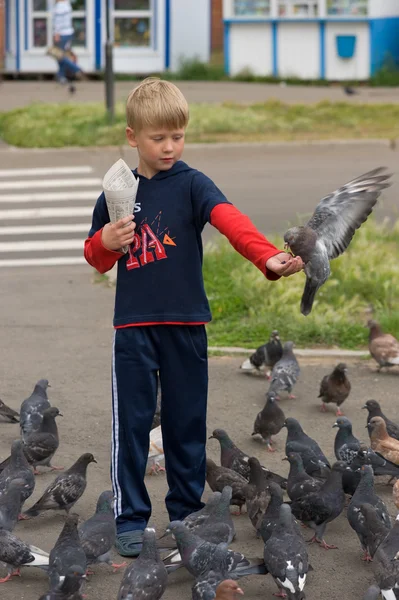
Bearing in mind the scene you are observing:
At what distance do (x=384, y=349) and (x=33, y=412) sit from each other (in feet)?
9.50

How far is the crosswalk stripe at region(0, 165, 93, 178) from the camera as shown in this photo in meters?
16.2

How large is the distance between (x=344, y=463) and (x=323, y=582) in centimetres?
109

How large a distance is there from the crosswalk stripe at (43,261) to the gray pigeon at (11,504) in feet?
21.3

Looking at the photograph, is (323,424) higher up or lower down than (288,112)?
lower down

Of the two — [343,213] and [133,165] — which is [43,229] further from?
[343,213]

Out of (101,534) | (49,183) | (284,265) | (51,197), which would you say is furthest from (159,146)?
(49,183)

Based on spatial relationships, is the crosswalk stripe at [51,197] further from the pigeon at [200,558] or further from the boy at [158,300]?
the pigeon at [200,558]

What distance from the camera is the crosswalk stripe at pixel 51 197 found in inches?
585

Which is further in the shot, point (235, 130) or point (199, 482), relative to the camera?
point (235, 130)

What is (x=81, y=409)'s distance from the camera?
773 cm

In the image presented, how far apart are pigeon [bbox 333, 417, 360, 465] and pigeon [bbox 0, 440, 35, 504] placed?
5.91 feet

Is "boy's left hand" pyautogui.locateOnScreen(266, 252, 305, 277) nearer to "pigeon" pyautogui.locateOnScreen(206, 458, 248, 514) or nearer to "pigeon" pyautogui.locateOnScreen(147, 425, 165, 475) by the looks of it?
"pigeon" pyautogui.locateOnScreen(206, 458, 248, 514)

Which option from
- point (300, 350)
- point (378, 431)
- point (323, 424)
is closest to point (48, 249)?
point (300, 350)

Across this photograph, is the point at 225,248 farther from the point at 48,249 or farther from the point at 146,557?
the point at 146,557
